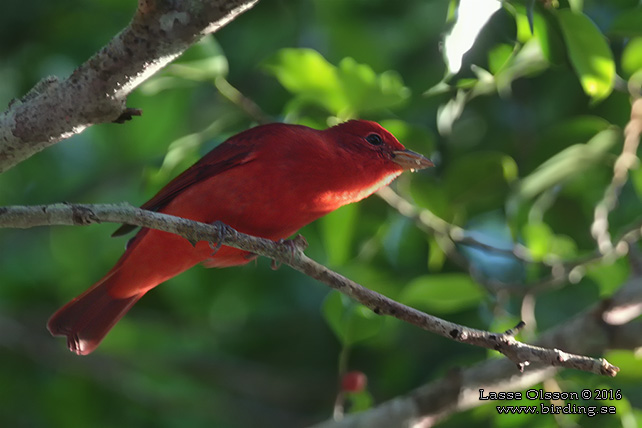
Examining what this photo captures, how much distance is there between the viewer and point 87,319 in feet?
10.8

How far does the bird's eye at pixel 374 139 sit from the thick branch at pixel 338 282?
3.31 feet

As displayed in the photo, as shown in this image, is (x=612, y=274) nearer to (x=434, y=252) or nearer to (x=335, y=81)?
(x=434, y=252)

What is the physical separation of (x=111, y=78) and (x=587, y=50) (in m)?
1.64

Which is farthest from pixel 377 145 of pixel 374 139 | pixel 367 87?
pixel 367 87

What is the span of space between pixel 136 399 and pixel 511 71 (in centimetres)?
Answer: 310

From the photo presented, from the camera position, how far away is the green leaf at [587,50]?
271 centimetres

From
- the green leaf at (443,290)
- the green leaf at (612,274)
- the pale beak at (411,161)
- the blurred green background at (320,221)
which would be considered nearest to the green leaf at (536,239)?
the blurred green background at (320,221)

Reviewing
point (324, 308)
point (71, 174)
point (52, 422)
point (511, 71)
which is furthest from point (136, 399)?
point (511, 71)

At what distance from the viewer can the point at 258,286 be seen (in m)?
4.88

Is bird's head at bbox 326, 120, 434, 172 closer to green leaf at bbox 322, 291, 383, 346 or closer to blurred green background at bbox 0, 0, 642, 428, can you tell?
blurred green background at bbox 0, 0, 642, 428

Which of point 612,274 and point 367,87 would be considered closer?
point 367,87

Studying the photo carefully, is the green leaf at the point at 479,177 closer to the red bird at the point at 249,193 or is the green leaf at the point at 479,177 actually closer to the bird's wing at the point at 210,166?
the red bird at the point at 249,193

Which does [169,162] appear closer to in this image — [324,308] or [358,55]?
[324,308]

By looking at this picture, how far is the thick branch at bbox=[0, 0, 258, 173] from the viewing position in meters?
2.00
